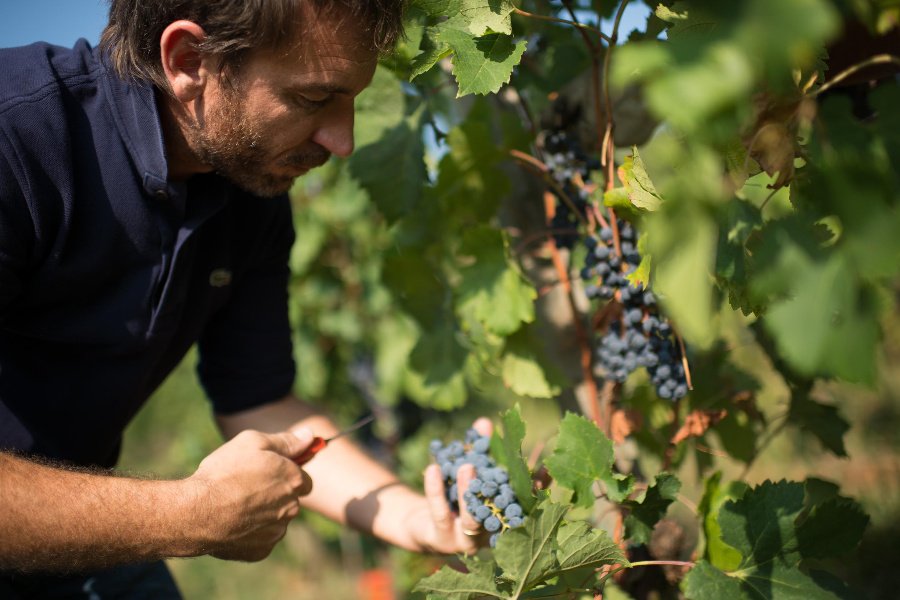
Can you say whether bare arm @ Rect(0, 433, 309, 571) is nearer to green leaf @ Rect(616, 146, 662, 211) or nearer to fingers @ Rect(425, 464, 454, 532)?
fingers @ Rect(425, 464, 454, 532)

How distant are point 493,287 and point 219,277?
0.67m

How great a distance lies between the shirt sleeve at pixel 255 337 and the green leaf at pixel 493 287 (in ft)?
1.85

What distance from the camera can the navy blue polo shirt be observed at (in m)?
1.48

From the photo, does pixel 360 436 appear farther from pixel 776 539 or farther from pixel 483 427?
pixel 776 539

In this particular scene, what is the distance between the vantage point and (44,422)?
1729mm

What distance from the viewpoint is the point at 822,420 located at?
6.00ft

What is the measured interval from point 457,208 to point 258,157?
1.93ft

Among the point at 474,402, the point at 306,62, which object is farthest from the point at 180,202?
the point at 474,402

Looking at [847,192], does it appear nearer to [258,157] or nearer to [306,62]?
[306,62]

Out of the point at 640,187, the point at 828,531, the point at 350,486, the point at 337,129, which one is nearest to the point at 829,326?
the point at 640,187

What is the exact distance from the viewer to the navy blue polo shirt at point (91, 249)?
1.48 m

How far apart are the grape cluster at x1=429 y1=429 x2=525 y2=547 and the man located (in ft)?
0.14

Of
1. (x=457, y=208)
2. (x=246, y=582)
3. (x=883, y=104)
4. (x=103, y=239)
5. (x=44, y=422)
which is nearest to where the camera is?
(x=883, y=104)

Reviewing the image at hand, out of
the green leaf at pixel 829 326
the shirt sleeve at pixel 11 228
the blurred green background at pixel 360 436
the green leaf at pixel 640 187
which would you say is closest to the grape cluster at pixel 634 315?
the green leaf at pixel 640 187
